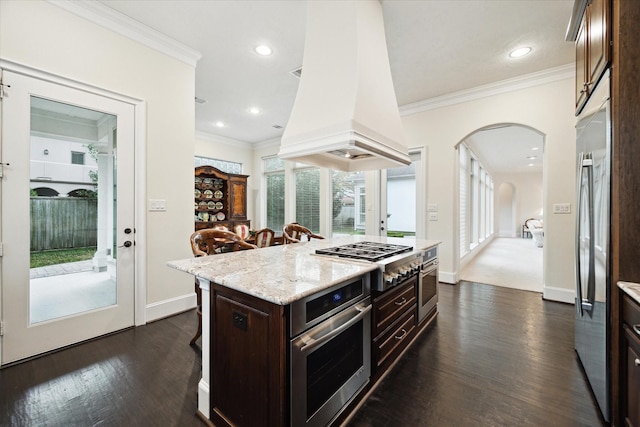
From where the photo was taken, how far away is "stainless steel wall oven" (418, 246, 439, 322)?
2.48m

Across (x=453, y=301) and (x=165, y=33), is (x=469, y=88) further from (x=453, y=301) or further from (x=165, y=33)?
(x=165, y=33)

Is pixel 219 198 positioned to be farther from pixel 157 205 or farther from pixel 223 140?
pixel 157 205

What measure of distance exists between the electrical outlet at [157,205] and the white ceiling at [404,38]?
176cm

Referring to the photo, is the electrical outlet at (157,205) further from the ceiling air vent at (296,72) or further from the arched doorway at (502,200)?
the arched doorway at (502,200)

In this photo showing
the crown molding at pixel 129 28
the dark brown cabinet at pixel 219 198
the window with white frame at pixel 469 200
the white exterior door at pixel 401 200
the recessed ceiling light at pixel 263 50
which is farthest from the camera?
the dark brown cabinet at pixel 219 198

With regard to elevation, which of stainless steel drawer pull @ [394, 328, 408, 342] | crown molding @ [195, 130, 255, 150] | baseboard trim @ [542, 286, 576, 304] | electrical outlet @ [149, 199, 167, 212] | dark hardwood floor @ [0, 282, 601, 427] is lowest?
dark hardwood floor @ [0, 282, 601, 427]

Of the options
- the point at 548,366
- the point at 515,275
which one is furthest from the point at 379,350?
the point at 515,275

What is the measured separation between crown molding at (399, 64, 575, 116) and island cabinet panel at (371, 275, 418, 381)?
3206 mm

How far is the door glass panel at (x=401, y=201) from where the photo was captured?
4.78 metres

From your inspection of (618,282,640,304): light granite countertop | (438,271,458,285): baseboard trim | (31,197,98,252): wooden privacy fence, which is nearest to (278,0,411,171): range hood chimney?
(618,282,640,304): light granite countertop

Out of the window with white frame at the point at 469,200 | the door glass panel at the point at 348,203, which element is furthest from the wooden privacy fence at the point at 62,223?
the window with white frame at the point at 469,200

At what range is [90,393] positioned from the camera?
1.75 m

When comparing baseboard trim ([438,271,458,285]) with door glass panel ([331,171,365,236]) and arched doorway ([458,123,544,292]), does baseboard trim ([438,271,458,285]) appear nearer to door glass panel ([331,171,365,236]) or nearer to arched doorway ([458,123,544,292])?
arched doorway ([458,123,544,292])

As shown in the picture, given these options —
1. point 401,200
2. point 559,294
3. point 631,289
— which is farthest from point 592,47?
point 401,200
